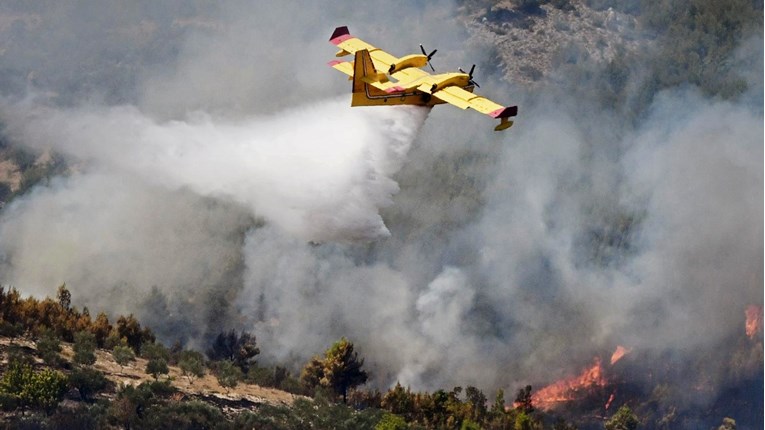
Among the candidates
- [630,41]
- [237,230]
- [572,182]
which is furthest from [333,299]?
[630,41]

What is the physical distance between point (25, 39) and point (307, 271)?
57038 millimetres

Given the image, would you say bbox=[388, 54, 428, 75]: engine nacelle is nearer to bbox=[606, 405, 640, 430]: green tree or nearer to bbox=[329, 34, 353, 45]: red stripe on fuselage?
bbox=[329, 34, 353, 45]: red stripe on fuselage

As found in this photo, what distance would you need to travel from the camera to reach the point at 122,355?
8875cm

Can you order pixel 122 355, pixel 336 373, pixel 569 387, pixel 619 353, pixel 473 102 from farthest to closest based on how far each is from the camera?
pixel 619 353 < pixel 569 387 < pixel 336 373 < pixel 122 355 < pixel 473 102

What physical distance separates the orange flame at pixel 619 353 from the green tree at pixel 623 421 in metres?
11.2

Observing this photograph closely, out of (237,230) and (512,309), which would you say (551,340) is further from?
(237,230)

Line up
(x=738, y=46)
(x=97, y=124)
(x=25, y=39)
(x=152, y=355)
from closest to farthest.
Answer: (x=152, y=355)
(x=97, y=124)
(x=738, y=46)
(x=25, y=39)

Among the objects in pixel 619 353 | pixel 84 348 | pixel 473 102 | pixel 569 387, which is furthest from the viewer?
pixel 619 353

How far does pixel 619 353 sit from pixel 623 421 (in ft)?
42.5

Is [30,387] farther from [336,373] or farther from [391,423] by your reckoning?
[336,373]

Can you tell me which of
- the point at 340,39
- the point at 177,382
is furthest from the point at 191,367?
the point at 340,39

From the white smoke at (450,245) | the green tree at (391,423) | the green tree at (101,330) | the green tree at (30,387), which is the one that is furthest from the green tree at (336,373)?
the green tree at (30,387)

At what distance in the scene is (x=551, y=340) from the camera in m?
121

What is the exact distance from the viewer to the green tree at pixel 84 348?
86.2 meters
